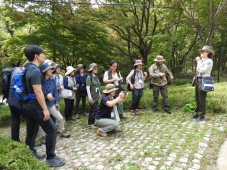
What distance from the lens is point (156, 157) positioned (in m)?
3.66

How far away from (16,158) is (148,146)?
2.50 m

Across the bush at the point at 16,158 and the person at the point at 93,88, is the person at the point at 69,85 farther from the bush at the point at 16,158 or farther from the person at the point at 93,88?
the bush at the point at 16,158

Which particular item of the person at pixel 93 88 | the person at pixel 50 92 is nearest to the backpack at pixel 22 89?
the person at pixel 50 92

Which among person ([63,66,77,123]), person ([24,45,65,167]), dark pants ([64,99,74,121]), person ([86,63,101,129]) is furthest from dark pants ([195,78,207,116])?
person ([24,45,65,167])

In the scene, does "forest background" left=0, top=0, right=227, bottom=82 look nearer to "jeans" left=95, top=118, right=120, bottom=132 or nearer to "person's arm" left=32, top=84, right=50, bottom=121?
"jeans" left=95, top=118, right=120, bottom=132

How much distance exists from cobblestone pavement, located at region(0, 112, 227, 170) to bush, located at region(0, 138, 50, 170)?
2.17 ft

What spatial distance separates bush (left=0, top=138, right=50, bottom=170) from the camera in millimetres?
2615

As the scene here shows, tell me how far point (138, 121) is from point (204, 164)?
286 centimetres

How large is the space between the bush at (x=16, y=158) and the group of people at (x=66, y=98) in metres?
0.44

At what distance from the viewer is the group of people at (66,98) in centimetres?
326

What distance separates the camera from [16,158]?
2.84 meters

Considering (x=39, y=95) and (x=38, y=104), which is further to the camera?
(x=38, y=104)

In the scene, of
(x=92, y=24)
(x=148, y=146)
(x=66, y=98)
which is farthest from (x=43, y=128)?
(x=92, y=24)

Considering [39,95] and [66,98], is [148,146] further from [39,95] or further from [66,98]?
[66,98]
